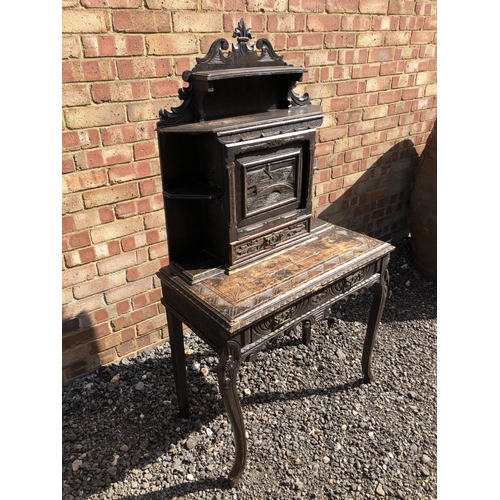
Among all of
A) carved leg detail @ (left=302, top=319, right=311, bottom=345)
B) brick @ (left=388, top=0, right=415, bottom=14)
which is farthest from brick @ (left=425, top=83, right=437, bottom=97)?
carved leg detail @ (left=302, top=319, right=311, bottom=345)

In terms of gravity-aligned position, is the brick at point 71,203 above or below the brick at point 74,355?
above

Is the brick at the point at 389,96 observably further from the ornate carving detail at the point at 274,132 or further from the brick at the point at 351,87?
the ornate carving detail at the point at 274,132

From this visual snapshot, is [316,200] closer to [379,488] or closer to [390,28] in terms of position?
[390,28]


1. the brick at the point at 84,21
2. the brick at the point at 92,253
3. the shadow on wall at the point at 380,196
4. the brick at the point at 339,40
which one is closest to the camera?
the brick at the point at 84,21

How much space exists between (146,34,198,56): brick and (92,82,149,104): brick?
0.64 ft

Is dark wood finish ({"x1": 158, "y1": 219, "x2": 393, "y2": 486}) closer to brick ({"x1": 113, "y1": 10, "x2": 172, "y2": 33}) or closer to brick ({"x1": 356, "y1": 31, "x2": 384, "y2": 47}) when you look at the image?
brick ({"x1": 113, "y1": 10, "x2": 172, "y2": 33})

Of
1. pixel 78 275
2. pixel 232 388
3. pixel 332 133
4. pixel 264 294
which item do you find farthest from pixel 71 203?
pixel 332 133

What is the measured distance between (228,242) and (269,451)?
4.10ft

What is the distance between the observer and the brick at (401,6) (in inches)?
128

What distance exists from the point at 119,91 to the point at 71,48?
0.30 meters

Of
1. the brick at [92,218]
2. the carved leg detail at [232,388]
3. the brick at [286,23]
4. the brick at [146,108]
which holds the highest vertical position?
the brick at [286,23]

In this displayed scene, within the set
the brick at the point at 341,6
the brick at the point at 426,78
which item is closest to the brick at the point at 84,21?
the brick at the point at 341,6

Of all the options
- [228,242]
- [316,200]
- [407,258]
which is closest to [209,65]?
[228,242]

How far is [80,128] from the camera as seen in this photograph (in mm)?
2217
